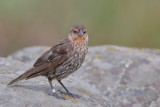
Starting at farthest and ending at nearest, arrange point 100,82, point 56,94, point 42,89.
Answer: point 100,82, point 42,89, point 56,94

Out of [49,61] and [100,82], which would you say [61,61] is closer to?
[49,61]

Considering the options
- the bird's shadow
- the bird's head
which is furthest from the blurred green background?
the bird's shadow

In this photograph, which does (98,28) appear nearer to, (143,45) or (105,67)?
(143,45)

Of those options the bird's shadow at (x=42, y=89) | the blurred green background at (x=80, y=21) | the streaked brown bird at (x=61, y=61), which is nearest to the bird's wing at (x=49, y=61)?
the streaked brown bird at (x=61, y=61)

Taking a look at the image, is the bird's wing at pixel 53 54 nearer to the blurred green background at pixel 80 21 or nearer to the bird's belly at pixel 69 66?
the bird's belly at pixel 69 66

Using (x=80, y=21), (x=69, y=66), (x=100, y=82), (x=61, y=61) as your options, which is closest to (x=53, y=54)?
(x=61, y=61)

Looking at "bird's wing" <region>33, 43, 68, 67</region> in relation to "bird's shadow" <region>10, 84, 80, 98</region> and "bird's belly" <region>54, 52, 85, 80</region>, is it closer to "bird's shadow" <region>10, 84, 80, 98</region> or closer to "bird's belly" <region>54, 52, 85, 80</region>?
"bird's belly" <region>54, 52, 85, 80</region>

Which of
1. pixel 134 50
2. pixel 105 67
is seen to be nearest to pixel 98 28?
pixel 134 50
